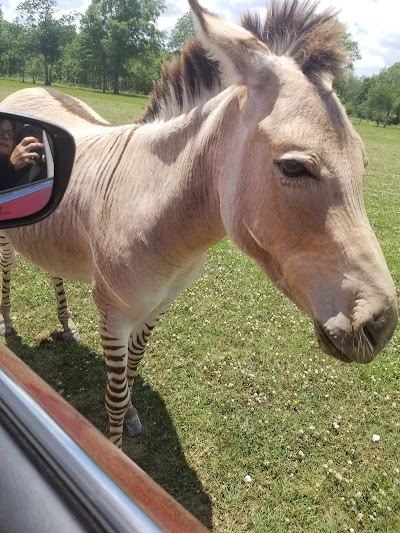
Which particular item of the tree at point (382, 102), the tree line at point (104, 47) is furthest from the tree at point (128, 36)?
the tree at point (382, 102)

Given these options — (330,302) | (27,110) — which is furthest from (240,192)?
(27,110)

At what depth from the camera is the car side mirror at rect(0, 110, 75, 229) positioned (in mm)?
2318

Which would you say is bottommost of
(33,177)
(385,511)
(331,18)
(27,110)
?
(385,511)

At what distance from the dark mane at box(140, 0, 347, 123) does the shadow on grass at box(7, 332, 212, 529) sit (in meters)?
2.90

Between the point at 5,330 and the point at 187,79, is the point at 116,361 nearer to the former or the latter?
the point at 187,79

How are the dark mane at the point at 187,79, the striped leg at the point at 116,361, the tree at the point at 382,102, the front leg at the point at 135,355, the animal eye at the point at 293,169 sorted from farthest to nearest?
the tree at the point at 382,102, the front leg at the point at 135,355, the striped leg at the point at 116,361, the dark mane at the point at 187,79, the animal eye at the point at 293,169

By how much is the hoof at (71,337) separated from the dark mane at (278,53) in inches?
125

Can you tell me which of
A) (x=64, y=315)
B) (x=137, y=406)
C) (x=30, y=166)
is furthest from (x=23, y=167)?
(x=64, y=315)

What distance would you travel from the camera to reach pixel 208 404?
423 cm

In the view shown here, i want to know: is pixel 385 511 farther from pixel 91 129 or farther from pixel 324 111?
pixel 91 129

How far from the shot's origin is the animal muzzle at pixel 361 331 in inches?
65.9

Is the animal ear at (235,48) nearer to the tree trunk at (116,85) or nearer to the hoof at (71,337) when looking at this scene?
the hoof at (71,337)

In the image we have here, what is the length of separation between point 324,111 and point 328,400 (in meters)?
3.45

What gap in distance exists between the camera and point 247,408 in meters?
4.20
